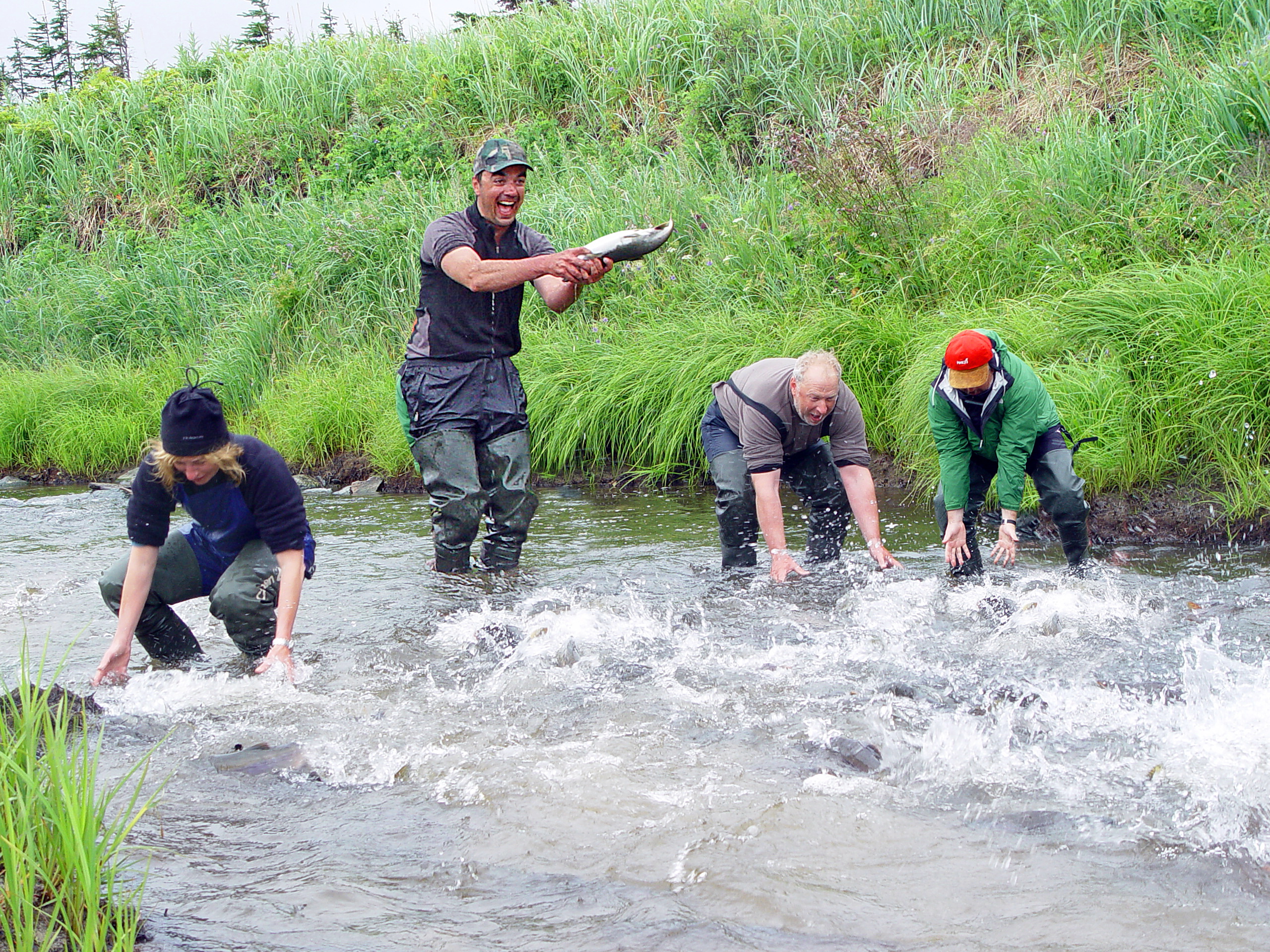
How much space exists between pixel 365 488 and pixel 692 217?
145 inches

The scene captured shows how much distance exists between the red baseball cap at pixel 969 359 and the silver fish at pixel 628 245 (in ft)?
4.63

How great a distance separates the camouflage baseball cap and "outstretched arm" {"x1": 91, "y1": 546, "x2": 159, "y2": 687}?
95.5 inches

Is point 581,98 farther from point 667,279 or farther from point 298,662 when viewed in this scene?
point 298,662

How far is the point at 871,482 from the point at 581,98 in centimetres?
997

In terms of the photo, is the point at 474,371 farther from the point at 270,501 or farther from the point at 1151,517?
the point at 1151,517

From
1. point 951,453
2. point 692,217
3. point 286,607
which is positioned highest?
point 692,217

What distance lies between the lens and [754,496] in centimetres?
613

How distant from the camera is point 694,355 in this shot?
8.56 metres

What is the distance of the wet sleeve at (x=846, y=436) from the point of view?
577 centimetres

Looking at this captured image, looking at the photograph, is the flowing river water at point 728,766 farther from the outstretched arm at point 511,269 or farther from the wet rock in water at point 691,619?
the outstretched arm at point 511,269

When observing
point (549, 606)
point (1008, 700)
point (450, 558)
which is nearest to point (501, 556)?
point (450, 558)

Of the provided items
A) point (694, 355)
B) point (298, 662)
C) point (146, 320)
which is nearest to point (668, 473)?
point (694, 355)

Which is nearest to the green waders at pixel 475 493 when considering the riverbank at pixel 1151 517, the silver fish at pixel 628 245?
the silver fish at pixel 628 245

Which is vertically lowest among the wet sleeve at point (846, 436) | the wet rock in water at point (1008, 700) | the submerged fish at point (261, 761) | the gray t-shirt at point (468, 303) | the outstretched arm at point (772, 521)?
the wet rock in water at point (1008, 700)
